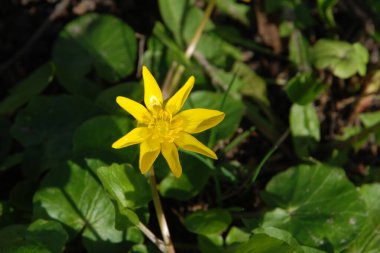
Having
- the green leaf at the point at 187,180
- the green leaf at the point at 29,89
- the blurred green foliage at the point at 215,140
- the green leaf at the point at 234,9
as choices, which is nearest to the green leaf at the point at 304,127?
the blurred green foliage at the point at 215,140

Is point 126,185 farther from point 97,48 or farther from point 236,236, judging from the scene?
point 97,48

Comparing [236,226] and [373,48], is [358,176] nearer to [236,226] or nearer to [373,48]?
[236,226]

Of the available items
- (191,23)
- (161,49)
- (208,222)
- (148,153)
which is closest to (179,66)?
(161,49)

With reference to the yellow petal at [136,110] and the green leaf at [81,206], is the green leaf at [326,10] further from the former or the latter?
the green leaf at [81,206]

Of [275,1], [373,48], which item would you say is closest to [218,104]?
[275,1]

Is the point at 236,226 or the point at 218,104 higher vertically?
the point at 218,104

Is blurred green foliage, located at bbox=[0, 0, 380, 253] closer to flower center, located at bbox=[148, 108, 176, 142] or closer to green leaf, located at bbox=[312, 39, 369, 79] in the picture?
green leaf, located at bbox=[312, 39, 369, 79]

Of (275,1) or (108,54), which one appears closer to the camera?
(108,54)

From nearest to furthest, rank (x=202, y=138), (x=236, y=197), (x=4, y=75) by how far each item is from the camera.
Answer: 1. (x=202, y=138)
2. (x=236, y=197)
3. (x=4, y=75)

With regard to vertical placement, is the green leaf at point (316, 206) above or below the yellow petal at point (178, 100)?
below
